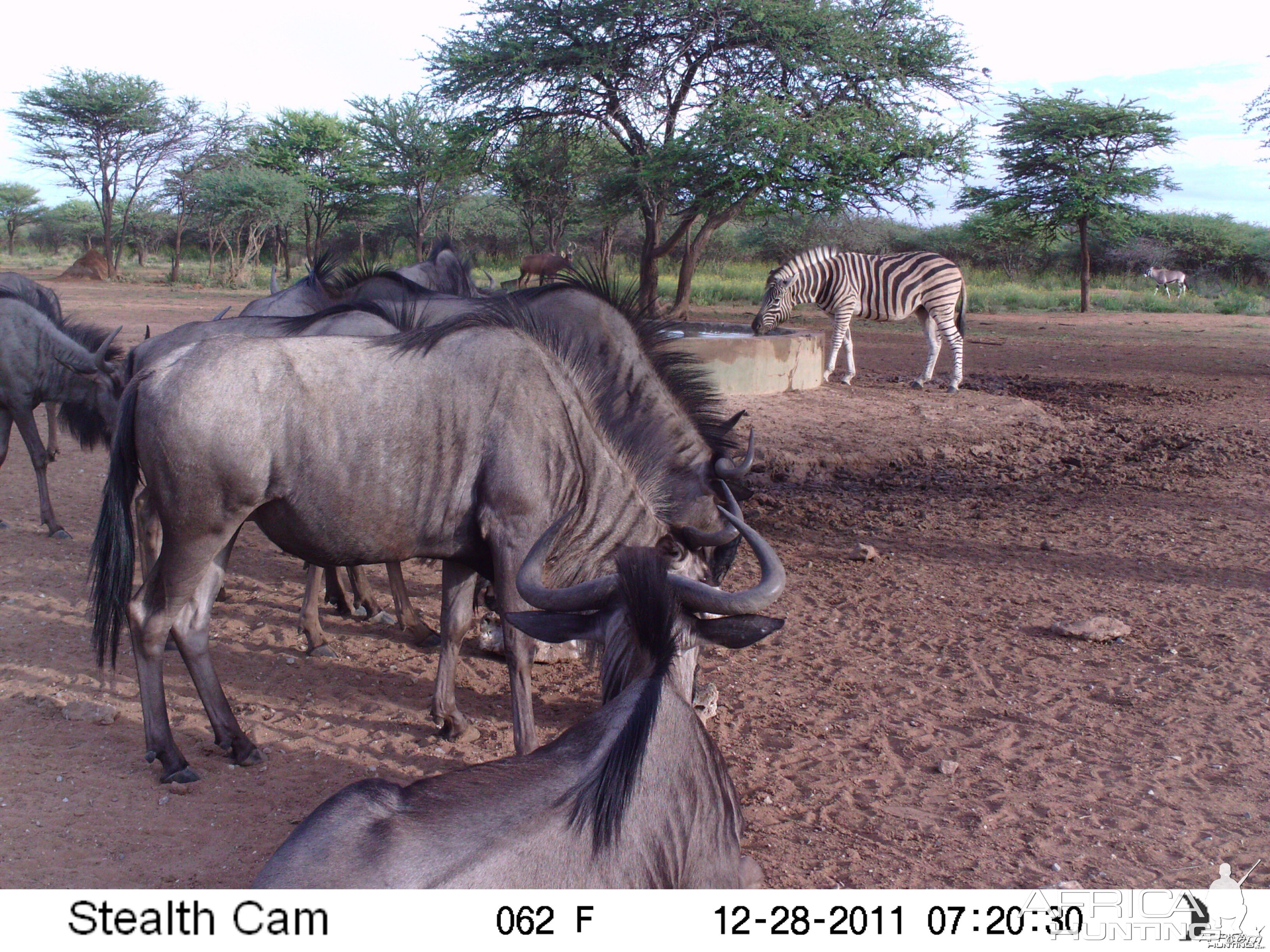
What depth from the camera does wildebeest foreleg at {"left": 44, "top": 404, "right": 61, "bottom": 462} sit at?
25.6ft

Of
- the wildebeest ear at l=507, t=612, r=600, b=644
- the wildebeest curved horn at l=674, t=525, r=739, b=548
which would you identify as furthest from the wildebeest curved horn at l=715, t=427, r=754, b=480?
the wildebeest ear at l=507, t=612, r=600, b=644

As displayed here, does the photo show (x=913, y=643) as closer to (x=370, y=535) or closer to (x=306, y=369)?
(x=370, y=535)

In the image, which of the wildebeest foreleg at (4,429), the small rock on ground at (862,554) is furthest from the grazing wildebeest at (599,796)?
the wildebeest foreleg at (4,429)

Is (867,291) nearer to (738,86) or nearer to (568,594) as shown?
(738,86)

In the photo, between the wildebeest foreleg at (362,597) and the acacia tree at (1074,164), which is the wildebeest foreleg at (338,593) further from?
→ the acacia tree at (1074,164)

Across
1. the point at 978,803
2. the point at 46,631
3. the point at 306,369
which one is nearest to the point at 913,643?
the point at 978,803

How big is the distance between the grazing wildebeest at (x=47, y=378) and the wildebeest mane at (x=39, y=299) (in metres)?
0.01

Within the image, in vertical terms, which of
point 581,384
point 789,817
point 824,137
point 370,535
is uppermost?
point 824,137

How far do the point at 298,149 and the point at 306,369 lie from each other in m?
34.9

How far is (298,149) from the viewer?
3428cm

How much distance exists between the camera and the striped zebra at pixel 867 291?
1358cm

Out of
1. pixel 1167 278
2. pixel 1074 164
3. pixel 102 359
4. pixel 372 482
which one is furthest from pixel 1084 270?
pixel 372 482

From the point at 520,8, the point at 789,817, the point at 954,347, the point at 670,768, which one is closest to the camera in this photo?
the point at 670,768

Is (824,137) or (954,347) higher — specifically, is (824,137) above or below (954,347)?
above
